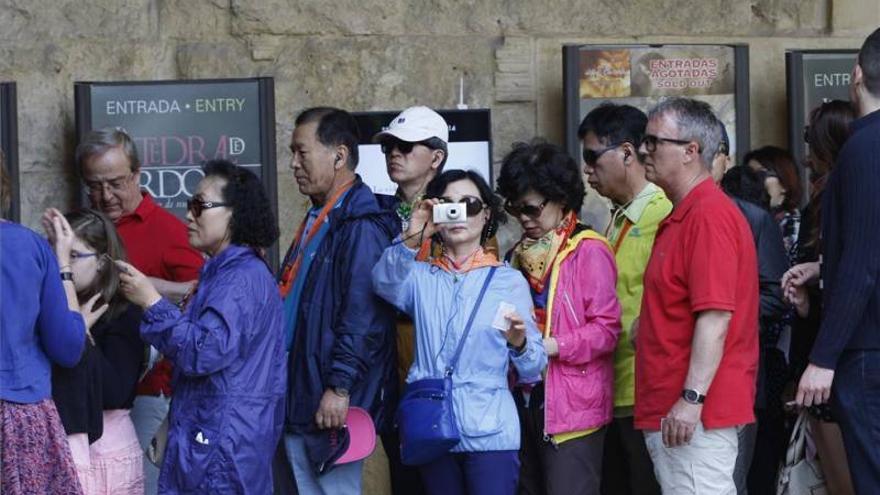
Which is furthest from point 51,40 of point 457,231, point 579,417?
point 579,417

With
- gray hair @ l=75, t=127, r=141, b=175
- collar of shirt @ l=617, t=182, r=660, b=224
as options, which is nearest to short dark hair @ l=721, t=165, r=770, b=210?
collar of shirt @ l=617, t=182, r=660, b=224

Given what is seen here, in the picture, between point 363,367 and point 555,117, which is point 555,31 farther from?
point 363,367

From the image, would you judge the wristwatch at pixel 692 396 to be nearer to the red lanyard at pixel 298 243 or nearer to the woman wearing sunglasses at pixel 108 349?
the red lanyard at pixel 298 243

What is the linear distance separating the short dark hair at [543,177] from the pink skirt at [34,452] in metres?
1.73

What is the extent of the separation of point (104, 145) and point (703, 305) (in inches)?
102

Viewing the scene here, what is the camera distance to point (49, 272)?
548 cm

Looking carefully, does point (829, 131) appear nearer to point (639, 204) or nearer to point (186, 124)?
point (639, 204)

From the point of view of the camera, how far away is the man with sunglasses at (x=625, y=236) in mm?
6180

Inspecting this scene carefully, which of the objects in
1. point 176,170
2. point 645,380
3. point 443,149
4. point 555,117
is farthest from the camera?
point 555,117

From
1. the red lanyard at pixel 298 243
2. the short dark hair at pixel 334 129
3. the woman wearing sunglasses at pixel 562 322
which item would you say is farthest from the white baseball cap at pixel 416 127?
the woman wearing sunglasses at pixel 562 322

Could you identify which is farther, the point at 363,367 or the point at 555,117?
the point at 555,117

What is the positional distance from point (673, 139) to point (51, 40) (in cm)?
313

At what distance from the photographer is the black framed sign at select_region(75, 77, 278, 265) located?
7.43 m

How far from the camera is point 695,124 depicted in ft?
18.6
